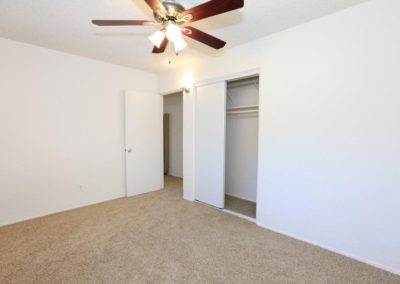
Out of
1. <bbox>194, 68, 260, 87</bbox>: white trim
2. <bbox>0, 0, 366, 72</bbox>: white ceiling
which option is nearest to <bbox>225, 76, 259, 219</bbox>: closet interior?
<bbox>194, 68, 260, 87</bbox>: white trim

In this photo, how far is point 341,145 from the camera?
2062mm

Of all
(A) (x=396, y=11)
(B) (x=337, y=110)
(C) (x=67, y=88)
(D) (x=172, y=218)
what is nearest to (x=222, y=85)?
(B) (x=337, y=110)

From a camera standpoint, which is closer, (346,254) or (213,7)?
(213,7)

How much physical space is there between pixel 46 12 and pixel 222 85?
89.5 inches

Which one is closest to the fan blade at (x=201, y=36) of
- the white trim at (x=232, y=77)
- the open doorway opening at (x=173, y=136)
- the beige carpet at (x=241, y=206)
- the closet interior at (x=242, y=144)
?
the white trim at (x=232, y=77)

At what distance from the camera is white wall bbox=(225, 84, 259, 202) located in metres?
3.58

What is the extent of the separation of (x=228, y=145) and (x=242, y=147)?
308 millimetres

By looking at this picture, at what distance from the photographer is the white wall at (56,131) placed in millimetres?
2748

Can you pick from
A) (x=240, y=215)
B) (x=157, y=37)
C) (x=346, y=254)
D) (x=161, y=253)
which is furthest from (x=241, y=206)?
(x=157, y=37)

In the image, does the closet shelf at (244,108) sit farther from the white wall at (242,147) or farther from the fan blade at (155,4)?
the fan blade at (155,4)

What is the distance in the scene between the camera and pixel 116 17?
7.00 feet

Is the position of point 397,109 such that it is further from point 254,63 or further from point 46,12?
point 46,12

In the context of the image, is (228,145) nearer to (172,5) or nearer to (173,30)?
(173,30)

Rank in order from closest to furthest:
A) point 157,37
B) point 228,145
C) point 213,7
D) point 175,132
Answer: point 213,7
point 157,37
point 228,145
point 175,132
